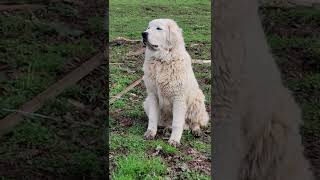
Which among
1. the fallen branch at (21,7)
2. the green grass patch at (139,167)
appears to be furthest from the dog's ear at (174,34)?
the fallen branch at (21,7)

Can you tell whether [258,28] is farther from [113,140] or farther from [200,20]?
[113,140]

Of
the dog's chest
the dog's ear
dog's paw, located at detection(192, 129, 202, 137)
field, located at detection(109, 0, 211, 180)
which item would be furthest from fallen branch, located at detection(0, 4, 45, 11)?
dog's paw, located at detection(192, 129, 202, 137)

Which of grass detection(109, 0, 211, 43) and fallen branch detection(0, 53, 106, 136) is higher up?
grass detection(109, 0, 211, 43)

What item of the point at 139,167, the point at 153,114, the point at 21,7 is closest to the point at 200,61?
the point at 153,114

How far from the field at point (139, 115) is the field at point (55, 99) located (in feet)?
1.81

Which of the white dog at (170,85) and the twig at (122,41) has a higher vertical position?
the twig at (122,41)

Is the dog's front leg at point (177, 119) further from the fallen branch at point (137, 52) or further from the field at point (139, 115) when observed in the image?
the fallen branch at point (137, 52)

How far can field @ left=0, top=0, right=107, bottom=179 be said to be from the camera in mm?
4578

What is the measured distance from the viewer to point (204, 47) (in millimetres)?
3584

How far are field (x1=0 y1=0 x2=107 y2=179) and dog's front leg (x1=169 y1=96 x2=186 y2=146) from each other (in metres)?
0.70

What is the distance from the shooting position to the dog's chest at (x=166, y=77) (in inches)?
147

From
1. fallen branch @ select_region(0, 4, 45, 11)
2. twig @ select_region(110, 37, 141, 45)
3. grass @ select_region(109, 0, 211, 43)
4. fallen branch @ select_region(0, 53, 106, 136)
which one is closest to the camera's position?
grass @ select_region(109, 0, 211, 43)

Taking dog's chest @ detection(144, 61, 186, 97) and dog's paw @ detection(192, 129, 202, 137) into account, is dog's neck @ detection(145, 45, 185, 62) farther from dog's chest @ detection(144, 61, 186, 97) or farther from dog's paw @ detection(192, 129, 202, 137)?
dog's paw @ detection(192, 129, 202, 137)

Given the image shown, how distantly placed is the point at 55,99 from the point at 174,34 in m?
1.36
